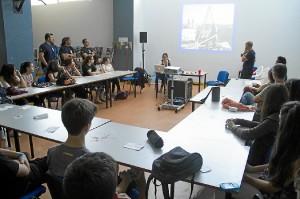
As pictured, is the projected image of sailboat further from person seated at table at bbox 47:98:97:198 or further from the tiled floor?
person seated at table at bbox 47:98:97:198

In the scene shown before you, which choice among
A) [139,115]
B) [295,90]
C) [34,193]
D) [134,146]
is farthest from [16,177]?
[139,115]

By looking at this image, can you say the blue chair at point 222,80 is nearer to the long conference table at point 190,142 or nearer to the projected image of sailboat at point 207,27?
the projected image of sailboat at point 207,27

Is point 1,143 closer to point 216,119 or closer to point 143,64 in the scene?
point 216,119

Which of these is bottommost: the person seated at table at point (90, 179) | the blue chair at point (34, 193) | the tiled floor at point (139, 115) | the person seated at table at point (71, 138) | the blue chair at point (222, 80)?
the tiled floor at point (139, 115)

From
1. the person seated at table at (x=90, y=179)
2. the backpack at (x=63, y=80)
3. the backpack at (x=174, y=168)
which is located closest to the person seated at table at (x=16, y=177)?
the backpack at (x=174, y=168)

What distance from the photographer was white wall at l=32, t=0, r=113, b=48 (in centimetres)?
998

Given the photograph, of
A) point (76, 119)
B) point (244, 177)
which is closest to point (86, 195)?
point (76, 119)

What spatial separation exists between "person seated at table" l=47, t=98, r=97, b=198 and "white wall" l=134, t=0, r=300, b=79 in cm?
778

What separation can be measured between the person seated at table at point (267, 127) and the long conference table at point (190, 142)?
12 cm

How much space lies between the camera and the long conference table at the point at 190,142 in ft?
6.01

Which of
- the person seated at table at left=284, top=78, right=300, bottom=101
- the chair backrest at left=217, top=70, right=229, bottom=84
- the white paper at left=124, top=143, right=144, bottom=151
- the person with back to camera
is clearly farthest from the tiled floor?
the person seated at table at left=284, top=78, right=300, bottom=101

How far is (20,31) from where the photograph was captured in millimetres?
6297

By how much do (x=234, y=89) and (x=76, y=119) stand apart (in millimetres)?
3762

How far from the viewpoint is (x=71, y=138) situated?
1.78 meters
